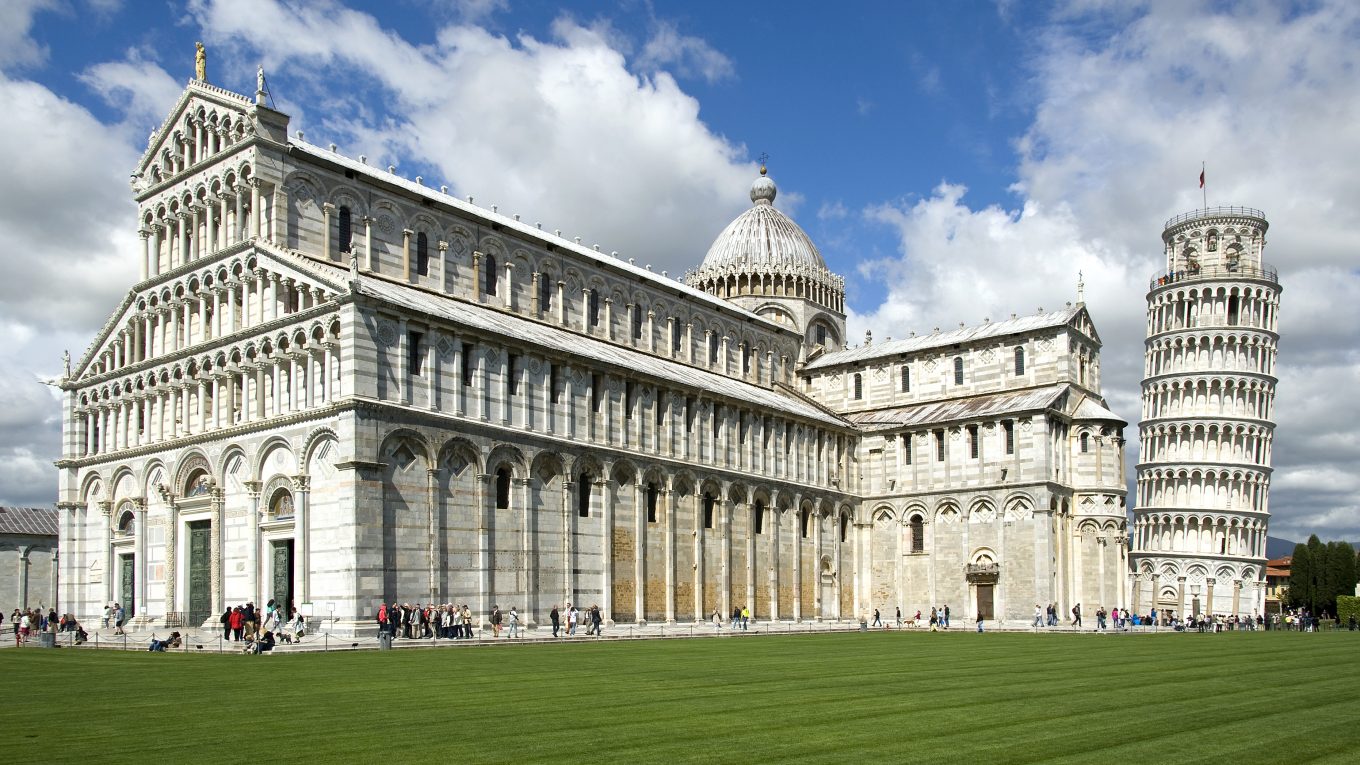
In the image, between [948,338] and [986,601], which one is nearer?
[986,601]

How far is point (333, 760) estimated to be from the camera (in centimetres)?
1297

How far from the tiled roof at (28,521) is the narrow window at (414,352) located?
3894 centimetres

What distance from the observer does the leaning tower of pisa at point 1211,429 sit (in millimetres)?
91062

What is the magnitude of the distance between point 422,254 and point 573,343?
781 centimetres

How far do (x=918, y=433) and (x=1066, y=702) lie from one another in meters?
51.1

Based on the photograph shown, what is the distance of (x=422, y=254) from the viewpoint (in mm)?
51312

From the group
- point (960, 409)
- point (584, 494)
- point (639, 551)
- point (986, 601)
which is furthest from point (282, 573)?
point (960, 409)

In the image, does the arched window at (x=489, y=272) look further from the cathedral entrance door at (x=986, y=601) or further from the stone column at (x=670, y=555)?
the cathedral entrance door at (x=986, y=601)

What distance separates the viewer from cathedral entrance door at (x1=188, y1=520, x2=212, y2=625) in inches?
1783

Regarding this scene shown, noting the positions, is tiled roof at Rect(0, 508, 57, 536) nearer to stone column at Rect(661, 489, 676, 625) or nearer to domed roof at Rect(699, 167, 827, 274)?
stone column at Rect(661, 489, 676, 625)

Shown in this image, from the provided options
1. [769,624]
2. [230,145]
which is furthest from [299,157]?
[769,624]

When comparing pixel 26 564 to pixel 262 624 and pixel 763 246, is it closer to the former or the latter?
pixel 262 624

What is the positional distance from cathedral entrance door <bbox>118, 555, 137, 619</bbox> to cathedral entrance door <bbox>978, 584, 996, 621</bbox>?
139 ft

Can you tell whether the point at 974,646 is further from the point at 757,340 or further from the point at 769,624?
the point at 757,340
